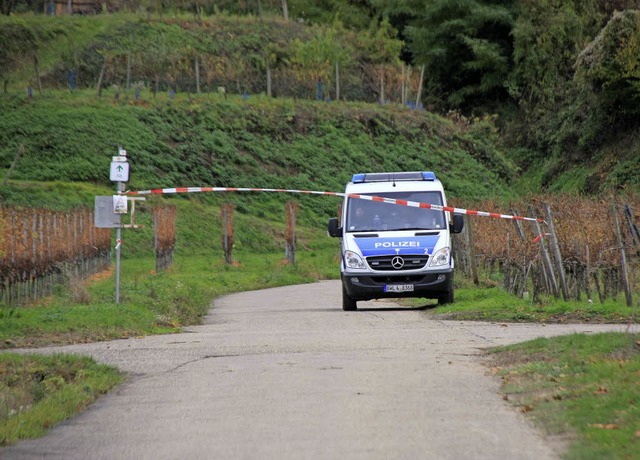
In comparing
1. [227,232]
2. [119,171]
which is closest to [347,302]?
[119,171]

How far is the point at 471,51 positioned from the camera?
83312 mm

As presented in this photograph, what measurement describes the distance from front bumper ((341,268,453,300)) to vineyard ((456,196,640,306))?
1.66 meters

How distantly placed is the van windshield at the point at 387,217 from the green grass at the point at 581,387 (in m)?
10.0

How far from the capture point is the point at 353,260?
24.7 meters

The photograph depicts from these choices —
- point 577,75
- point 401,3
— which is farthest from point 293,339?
point 401,3

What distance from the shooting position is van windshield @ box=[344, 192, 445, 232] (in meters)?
25.0

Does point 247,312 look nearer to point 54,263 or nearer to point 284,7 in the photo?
point 54,263

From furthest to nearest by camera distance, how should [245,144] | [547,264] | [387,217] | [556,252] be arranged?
[245,144] < [387,217] < [547,264] < [556,252]

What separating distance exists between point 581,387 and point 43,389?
16.0 feet

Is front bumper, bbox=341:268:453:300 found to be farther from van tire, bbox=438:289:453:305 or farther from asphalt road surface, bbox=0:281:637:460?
asphalt road surface, bbox=0:281:637:460

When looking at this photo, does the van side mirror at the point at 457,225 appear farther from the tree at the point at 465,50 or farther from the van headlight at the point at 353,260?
the tree at the point at 465,50

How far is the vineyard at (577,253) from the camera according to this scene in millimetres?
22328

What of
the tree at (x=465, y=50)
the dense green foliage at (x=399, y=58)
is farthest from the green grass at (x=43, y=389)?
the tree at (x=465, y=50)

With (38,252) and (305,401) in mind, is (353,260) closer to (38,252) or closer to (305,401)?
(38,252)
